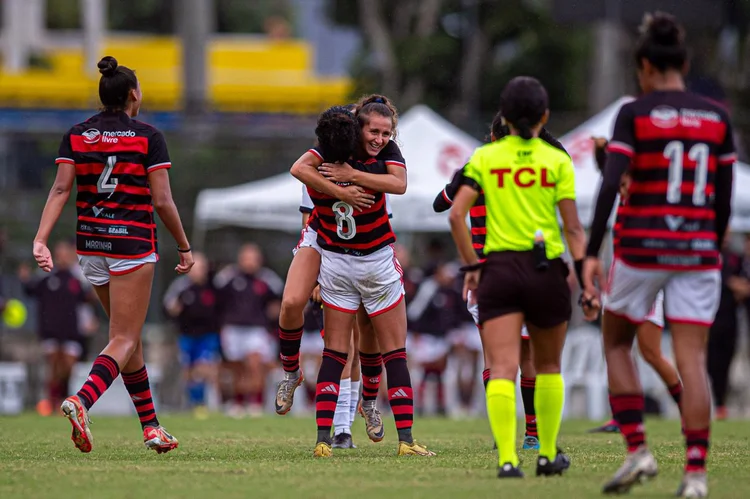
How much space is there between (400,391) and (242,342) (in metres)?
11.9

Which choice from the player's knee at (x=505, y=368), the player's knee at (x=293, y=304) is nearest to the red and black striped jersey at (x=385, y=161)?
the player's knee at (x=293, y=304)

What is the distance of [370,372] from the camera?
9.16m

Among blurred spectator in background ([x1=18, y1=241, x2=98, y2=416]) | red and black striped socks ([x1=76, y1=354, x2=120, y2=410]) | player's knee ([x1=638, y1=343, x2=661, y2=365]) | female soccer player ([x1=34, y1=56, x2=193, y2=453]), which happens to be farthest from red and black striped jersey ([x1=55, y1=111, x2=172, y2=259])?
blurred spectator in background ([x1=18, y1=241, x2=98, y2=416])

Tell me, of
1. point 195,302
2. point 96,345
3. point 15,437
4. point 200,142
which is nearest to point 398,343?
point 15,437

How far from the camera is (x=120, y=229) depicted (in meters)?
8.25

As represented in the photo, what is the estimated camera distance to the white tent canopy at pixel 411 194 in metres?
17.4

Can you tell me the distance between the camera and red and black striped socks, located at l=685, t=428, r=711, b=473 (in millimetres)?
6160

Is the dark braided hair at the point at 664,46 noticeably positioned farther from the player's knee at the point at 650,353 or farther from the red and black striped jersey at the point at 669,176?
Answer: the player's knee at the point at 650,353

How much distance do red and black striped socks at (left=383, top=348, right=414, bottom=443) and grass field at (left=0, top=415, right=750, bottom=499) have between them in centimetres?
21

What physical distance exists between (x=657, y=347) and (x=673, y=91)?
2.21 meters

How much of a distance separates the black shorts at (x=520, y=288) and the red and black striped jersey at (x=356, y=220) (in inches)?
72.7

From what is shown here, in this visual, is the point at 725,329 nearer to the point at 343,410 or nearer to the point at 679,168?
the point at 343,410

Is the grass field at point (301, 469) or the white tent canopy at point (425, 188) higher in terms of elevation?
the white tent canopy at point (425, 188)

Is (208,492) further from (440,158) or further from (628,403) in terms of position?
(440,158)
